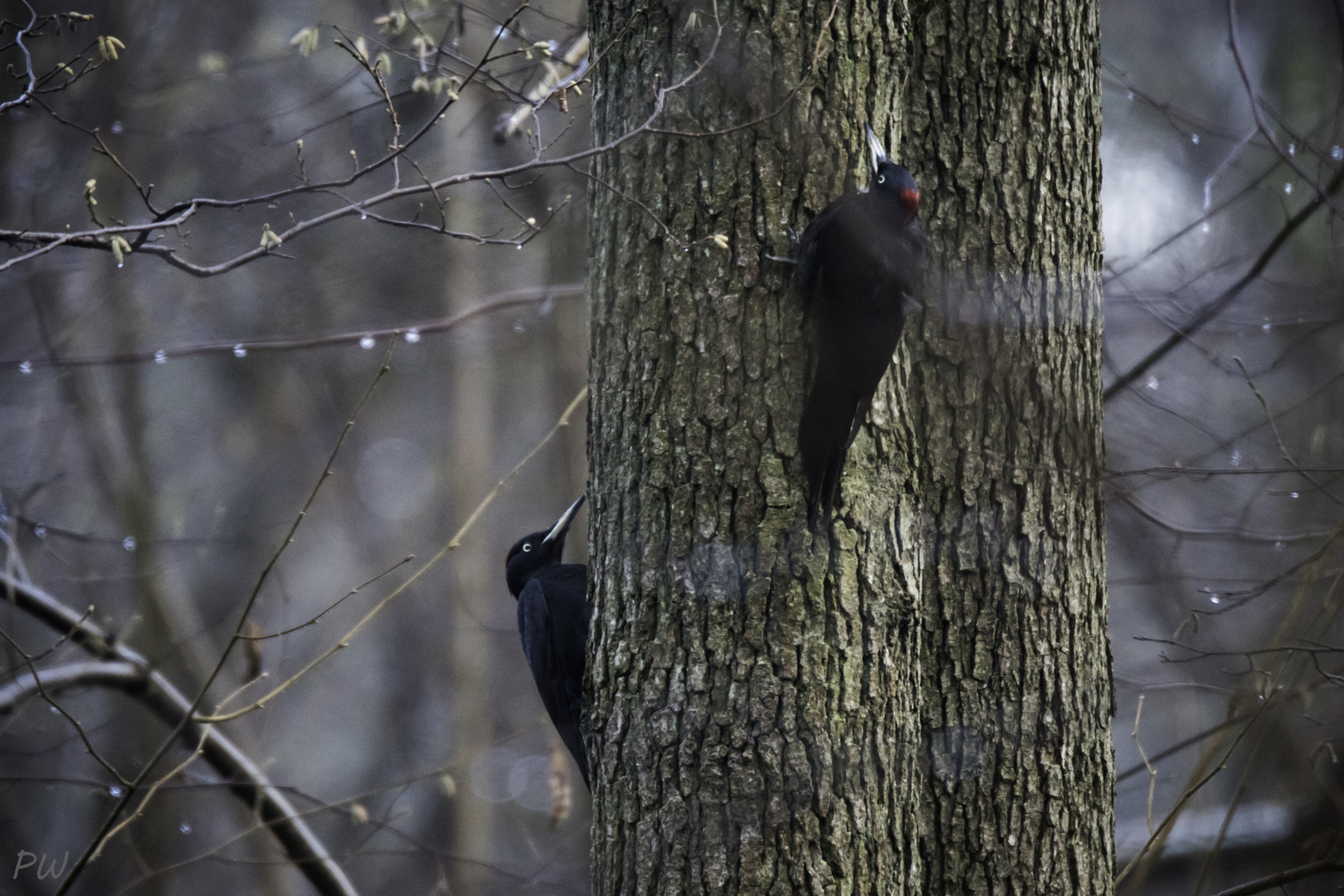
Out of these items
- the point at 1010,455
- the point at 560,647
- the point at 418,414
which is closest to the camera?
the point at 1010,455

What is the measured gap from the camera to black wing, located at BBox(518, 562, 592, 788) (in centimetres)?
281

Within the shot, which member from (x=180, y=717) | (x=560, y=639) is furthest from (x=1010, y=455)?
(x=180, y=717)

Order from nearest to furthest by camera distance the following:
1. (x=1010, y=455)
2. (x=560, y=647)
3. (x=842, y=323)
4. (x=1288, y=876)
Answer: (x=842, y=323) < (x=1010, y=455) < (x=1288, y=876) < (x=560, y=647)

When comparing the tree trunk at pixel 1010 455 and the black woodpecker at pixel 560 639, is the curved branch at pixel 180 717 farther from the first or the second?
the tree trunk at pixel 1010 455

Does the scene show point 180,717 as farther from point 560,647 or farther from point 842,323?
point 842,323

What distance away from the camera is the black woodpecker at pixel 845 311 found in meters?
1.96

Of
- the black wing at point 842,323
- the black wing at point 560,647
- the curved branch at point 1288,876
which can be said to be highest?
the black wing at point 842,323

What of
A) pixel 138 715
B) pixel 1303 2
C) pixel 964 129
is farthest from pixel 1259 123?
pixel 138 715

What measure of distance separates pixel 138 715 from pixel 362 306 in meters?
3.81

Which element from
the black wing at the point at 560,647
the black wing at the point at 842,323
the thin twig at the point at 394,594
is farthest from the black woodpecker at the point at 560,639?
the black wing at the point at 842,323

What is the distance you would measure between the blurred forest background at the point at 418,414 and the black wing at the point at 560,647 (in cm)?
83

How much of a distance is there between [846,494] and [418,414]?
31.6ft

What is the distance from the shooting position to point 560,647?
2840mm

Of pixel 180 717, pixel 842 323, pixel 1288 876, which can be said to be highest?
pixel 842 323
